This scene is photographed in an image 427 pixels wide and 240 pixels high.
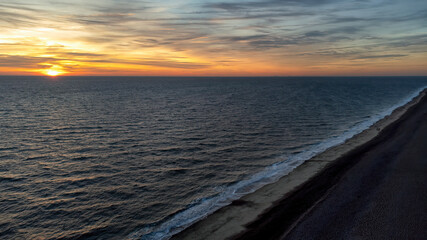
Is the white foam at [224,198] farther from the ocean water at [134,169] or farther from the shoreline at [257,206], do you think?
the shoreline at [257,206]

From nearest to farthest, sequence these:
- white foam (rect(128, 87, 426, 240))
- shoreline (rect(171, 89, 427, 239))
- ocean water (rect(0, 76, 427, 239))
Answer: shoreline (rect(171, 89, 427, 239)), white foam (rect(128, 87, 426, 240)), ocean water (rect(0, 76, 427, 239))

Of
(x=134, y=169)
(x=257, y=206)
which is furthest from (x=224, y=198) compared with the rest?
(x=134, y=169)

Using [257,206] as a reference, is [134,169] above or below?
below

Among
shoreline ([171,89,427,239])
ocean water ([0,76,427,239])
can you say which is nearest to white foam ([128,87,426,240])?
ocean water ([0,76,427,239])

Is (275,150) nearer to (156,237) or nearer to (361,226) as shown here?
(361,226)

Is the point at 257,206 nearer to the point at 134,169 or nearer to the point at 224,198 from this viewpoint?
the point at 224,198

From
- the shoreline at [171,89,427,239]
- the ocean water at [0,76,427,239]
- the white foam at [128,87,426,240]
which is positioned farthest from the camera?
the ocean water at [0,76,427,239]

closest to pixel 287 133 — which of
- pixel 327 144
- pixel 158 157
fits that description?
→ pixel 327 144

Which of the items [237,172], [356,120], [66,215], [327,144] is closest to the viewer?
[66,215]

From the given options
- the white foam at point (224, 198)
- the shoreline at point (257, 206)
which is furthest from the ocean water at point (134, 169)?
the shoreline at point (257, 206)

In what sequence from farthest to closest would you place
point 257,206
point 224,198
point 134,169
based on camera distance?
point 134,169 < point 224,198 < point 257,206

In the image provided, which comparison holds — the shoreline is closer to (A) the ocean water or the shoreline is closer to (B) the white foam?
(B) the white foam
